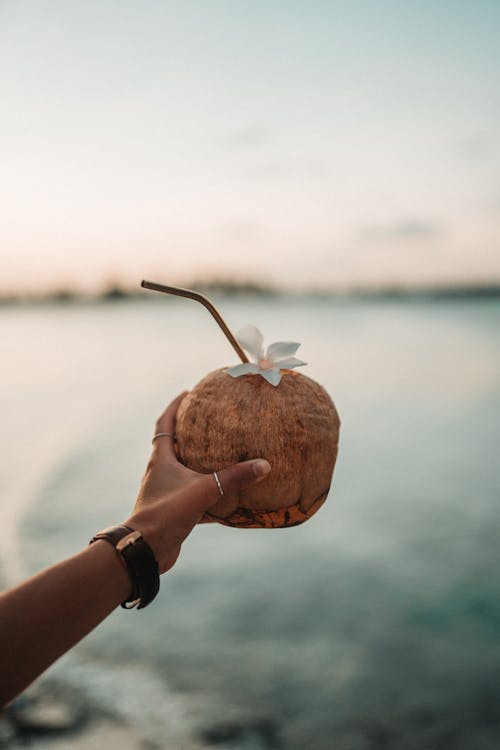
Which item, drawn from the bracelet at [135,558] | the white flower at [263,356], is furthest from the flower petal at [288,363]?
the bracelet at [135,558]

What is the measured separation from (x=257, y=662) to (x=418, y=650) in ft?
11.4

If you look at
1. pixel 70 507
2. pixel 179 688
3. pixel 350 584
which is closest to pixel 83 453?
pixel 70 507

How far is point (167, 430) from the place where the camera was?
2.78 metres

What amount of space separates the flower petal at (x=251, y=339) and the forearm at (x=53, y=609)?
98 centimetres

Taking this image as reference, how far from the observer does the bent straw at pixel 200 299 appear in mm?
2369

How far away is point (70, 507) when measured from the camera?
17.3m

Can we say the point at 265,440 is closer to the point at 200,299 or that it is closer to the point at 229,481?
the point at 229,481

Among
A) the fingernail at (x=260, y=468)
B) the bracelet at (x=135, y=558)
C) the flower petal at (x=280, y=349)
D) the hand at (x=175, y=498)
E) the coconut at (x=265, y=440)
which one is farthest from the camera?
the flower petal at (x=280, y=349)

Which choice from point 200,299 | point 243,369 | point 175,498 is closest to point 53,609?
point 175,498

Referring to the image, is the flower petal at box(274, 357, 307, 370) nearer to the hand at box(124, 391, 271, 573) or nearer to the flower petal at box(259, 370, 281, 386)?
the flower petal at box(259, 370, 281, 386)

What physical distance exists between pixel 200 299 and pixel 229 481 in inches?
29.2

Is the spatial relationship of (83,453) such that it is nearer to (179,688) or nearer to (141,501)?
(179,688)

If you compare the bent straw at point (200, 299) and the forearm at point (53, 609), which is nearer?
the forearm at point (53, 609)

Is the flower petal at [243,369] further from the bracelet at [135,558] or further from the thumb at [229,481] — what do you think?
the bracelet at [135,558]
